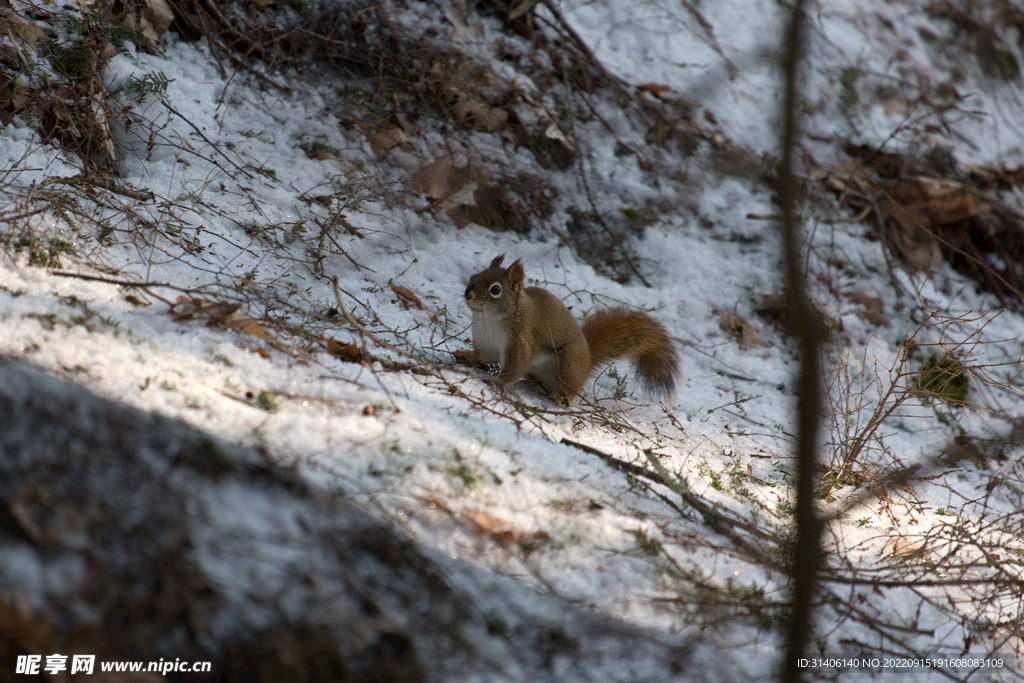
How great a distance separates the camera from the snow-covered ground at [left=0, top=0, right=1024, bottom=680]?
5.60ft

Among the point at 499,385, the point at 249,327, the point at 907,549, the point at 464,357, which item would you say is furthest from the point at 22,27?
the point at 907,549

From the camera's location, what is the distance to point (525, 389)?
3.16 m

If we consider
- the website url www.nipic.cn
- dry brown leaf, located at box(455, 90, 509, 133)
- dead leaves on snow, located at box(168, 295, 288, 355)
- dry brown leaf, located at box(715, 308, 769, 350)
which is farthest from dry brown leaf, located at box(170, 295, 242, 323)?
dry brown leaf, located at box(715, 308, 769, 350)

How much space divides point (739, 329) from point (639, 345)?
1017 mm

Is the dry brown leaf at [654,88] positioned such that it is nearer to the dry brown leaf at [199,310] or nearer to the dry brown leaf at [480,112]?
the dry brown leaf at [480,112]

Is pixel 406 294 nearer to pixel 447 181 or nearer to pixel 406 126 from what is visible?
pixel 447 181

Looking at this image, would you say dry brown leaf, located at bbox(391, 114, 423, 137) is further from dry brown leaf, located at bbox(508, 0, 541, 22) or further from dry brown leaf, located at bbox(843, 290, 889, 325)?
dry brown leaf, located at bbox(843, 290, 889, 325)

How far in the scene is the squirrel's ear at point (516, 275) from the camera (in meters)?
2.87

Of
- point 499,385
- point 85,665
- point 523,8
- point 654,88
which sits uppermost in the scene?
point 523,8

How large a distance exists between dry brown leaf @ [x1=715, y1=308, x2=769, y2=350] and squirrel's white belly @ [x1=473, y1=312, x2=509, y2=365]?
1.58 metres

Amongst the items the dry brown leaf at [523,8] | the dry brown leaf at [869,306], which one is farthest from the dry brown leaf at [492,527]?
the dry brown leaf at [523,8]

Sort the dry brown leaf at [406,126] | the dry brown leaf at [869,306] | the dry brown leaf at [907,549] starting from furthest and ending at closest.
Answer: the dry brown leaf at [869,306] < the dry brown leaf at [406,126] < the dry brown leaf at [907,549]

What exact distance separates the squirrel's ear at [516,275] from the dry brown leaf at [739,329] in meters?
1.52

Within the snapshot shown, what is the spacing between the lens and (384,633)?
1.36 meters
